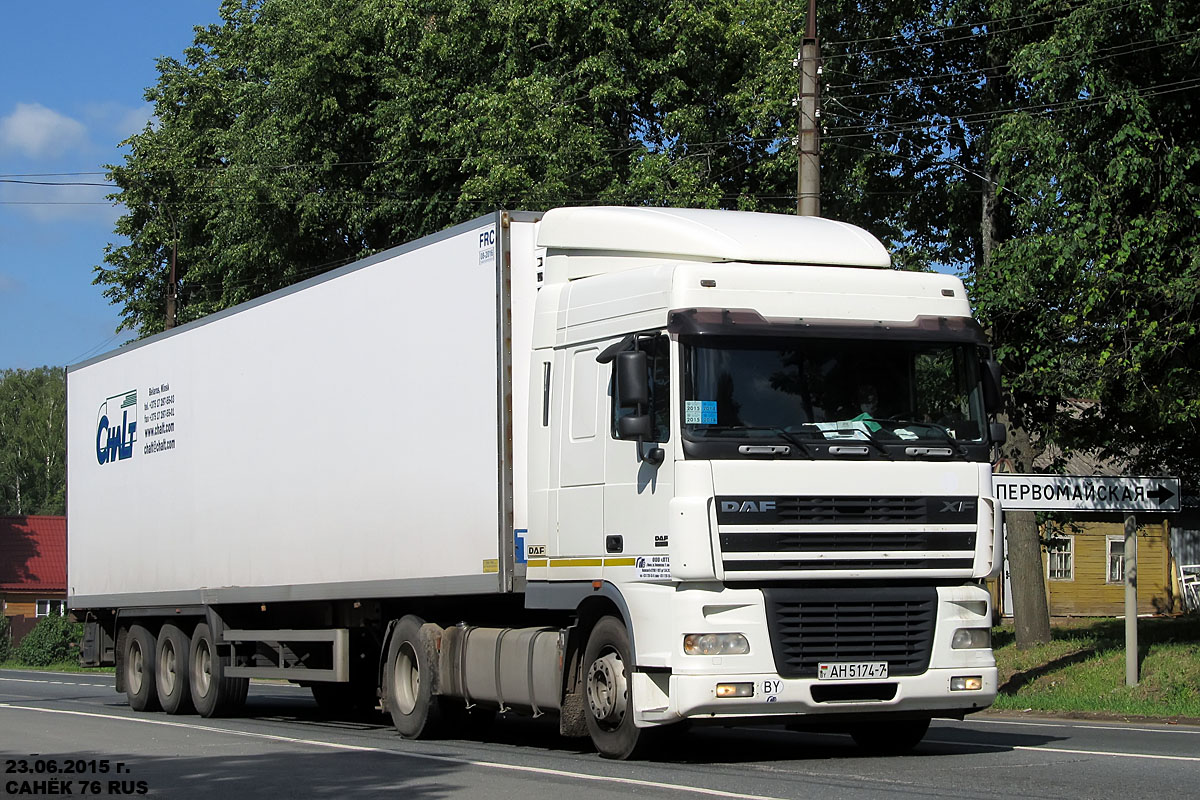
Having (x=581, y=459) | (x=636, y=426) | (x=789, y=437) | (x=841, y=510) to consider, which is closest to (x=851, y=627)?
(x=841, y=510)

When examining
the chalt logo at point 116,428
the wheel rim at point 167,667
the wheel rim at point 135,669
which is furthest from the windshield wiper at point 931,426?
the wheel rim at point 135,669

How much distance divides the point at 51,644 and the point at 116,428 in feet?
107

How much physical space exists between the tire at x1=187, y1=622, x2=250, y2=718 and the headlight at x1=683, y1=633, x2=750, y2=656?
28.8 ft

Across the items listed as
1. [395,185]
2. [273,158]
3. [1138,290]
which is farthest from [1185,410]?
[273,158]

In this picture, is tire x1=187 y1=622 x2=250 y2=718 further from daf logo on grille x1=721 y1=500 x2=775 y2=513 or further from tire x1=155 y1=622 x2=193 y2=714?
daf logo on grille x1=721 y1=500 x2=775 y2=513

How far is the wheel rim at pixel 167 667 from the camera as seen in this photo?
19.5 m

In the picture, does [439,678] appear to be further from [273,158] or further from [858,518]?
[273,158]

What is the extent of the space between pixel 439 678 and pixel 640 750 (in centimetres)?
311

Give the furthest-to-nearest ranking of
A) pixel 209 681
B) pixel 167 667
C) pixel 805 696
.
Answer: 1. pixel 167 667
2. pixel 209 681
3. pixel 805 696

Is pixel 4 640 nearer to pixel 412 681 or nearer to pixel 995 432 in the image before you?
pixel 412 681

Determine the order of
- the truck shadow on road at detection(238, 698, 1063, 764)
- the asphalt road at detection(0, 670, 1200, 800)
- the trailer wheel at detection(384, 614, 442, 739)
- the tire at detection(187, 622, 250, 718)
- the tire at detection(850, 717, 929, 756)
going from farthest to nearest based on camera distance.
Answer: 1. the tire at detection(187, 622, 250, 718)
2. the trailer wheel at detection(384, 614, 442, 739)
3. the tire at detection(850, 717, 929, 756)
4. the truck shadow on road at detection(238, 698, 1063, 764)
5. the asphalt road at detection(0, 670, 1200, 800)

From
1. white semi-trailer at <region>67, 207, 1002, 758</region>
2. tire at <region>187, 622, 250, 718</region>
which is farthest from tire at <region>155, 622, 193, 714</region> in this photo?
white semi-trailer at <region>67, 207, 1002, 758</region>

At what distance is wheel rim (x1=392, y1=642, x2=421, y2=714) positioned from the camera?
14688 millimetres

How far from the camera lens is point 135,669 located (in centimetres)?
2067
